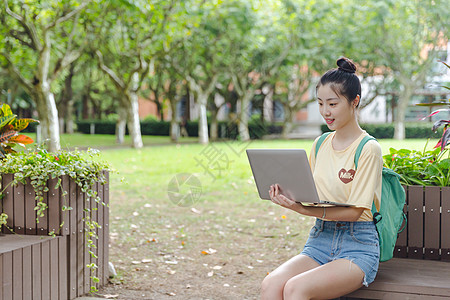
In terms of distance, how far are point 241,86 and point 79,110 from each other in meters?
19.2

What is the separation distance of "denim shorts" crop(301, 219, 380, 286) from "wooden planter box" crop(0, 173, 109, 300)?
71.8 inches

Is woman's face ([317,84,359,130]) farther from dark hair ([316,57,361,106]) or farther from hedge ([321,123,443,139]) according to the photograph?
hedge ([321,123,443,139])

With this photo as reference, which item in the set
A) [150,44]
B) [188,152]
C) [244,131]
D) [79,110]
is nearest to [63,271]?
[188,152]

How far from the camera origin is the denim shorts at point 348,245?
2.74 meters

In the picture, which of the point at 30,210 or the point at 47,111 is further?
the point at 47,111

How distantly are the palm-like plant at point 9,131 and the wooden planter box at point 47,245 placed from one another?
0.42 meters

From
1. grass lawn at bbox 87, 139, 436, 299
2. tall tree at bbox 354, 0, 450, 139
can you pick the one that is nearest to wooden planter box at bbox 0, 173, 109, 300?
grass lawn at bbox 87, 139, 436, 299

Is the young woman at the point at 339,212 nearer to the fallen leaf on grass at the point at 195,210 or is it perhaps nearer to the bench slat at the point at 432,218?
the bench slat at the point at 432,218

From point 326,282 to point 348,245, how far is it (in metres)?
0.26

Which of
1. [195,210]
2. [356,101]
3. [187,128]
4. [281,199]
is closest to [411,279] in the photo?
[281,199]

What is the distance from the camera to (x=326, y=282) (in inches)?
104

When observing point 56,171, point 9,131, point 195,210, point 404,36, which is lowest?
point 195,210

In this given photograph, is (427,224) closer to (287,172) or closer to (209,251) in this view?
(287,172)

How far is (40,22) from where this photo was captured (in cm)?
1427
